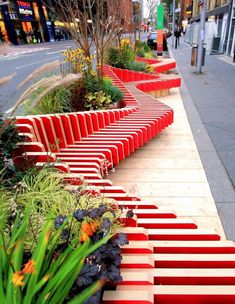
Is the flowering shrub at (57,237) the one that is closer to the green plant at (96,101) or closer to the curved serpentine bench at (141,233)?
the curved serpentine bench at (141,233)

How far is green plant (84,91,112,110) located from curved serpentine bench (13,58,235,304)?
2.47 feet

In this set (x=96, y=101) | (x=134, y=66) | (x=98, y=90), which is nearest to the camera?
(x=96, y=101)

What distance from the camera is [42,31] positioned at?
50.5 meters

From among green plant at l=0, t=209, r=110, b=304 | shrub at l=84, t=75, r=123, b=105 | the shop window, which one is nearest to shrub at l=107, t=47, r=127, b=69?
shrub at l=84, t=75, r=123, b=105

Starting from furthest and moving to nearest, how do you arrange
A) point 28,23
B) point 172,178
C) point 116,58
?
point 28,23 → point 116,58 → point 172,178

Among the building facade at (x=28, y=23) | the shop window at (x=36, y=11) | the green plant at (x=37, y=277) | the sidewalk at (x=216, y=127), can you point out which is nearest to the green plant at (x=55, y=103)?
the sidewalk at (x=216, y=127)

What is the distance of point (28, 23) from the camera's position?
46312 mm

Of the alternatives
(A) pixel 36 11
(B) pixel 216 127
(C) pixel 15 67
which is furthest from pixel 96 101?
(A) pixel 36 11

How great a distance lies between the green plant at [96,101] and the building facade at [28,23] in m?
37.8

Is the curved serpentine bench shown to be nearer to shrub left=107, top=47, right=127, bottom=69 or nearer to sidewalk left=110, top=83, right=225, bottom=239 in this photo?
sidewalk left=110, top=83, right=225, bottom=239

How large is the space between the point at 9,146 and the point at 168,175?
2.40 metres

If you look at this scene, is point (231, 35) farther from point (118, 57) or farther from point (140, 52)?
point (118, 57)

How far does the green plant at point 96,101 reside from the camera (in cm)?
557

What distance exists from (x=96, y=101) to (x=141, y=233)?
393 centimetres
